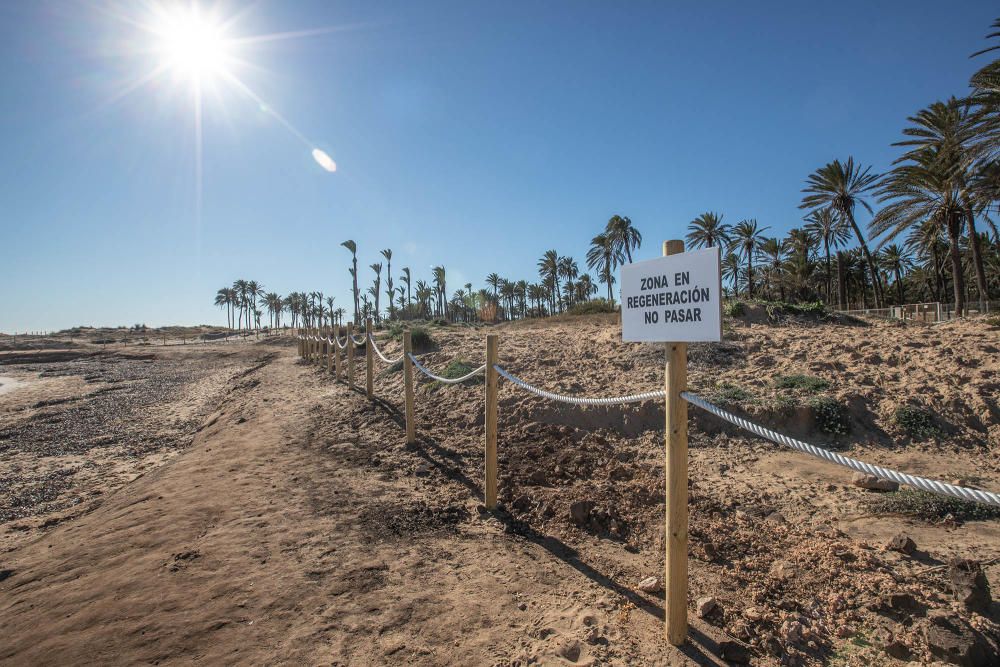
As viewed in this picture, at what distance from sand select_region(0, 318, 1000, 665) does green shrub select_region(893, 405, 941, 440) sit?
0.34ft

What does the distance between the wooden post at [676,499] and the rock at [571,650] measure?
488 mm

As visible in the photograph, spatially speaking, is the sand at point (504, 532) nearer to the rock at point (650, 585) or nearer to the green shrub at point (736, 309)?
the rock at point (650, 585)

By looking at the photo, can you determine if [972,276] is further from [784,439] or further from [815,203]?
[784,439]

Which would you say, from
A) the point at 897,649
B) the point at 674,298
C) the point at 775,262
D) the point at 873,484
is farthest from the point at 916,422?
the point at 775,262

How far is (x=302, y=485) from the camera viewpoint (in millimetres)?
4871

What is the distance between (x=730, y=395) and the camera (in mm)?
6254

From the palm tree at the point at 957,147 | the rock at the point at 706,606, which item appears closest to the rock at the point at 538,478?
the rock at the point at 706,606

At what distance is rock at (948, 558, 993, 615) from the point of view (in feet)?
8.17

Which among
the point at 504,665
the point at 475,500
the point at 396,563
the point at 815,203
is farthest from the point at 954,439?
the point at 815,203

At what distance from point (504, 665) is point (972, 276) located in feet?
196

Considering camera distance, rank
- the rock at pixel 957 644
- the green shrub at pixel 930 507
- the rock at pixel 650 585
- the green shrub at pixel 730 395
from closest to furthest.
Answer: the rock at pixel 957 644 → the rock at pixel 650 585 → the green shrub at pixel 930 507 → the green shrub at pixel 730 395

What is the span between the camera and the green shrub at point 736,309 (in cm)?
1284

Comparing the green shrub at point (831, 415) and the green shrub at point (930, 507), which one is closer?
the green shrub at point (930, 507)

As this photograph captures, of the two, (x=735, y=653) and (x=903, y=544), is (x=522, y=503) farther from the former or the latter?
(x=903, y=544)
